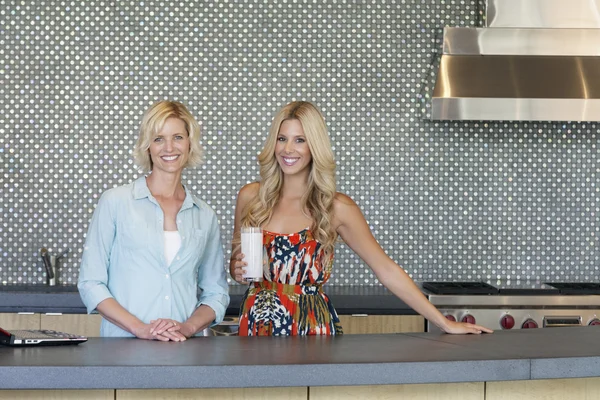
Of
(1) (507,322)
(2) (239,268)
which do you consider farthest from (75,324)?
(1) (507,322)

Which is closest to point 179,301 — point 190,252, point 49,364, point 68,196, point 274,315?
point 190,252

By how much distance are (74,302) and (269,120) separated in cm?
146

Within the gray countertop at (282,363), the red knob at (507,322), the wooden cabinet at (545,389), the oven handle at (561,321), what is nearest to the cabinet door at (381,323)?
the red knob at (507,322)

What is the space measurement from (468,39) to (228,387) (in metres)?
2.93

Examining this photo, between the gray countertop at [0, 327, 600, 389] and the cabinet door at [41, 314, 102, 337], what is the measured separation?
5.50 ft

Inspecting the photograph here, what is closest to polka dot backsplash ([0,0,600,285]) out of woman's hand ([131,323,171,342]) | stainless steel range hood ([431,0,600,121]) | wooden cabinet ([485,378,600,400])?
stainless steel range hood ([431,0,600,121])

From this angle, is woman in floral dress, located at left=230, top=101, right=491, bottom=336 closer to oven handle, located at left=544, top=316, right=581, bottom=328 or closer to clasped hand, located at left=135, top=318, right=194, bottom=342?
clasped hand, located at left=135, top=318, right=194, bottom=342

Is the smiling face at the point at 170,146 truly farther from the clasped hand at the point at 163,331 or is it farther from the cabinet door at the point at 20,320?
the cabinet door at the point at 20,320

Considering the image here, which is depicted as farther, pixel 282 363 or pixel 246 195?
pixel 246 195

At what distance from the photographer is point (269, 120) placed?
4727 millimetres

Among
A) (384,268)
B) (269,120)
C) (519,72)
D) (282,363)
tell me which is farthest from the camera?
(269,120)

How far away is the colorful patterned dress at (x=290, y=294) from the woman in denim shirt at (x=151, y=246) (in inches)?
6.9

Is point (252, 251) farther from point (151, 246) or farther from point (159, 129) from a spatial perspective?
point (159, 129)

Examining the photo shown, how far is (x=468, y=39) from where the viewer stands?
14.5 feet
